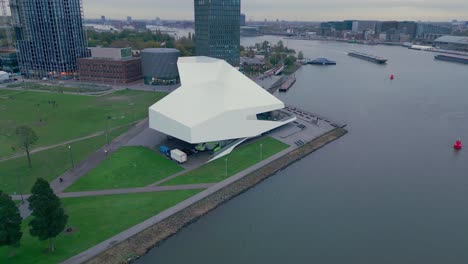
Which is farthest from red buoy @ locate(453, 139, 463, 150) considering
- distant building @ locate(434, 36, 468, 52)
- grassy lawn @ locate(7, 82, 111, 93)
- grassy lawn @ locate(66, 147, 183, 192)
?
distant building @ locate(434, 36, 468, 52)

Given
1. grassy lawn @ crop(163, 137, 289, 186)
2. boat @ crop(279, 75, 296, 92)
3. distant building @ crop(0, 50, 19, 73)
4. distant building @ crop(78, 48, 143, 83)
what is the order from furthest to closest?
distant building @ crop(0, 50, 19, 73) → distant building @ crop(78, 48, 143, 83) → boat @ crop(279, 75, 296, 92) → grassy lawn @ crop(163, 137, 289, 186)

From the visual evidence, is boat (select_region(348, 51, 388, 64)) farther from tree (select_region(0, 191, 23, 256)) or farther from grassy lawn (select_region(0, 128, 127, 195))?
tree (select_region(0, 191, 23, 256))

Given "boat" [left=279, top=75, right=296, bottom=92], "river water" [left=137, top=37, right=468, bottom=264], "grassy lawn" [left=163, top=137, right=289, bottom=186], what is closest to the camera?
"river water" [left=137, top=37, right=468, bottom=264]

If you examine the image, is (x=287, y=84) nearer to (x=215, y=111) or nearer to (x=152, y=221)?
(x=215, y=111)

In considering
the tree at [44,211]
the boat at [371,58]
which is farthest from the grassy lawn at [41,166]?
the boat at [371,58]

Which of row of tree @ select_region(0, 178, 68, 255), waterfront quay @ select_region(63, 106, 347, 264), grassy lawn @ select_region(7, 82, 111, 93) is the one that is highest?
row of tree @ select_region(0, 178, 68, 255)

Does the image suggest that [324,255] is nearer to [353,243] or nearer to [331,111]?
[353,243]
